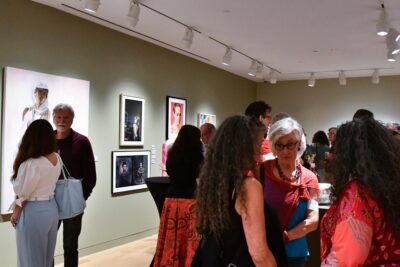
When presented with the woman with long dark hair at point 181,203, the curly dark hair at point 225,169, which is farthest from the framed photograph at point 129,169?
the curly dark hair at point 225,169

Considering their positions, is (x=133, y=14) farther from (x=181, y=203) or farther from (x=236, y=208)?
(x=236, y=208)

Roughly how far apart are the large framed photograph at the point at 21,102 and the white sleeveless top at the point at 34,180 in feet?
3.64

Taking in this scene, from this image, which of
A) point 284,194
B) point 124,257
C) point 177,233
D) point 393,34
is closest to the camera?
point 284,194

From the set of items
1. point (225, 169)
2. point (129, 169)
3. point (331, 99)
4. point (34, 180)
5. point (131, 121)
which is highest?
point (331, 99)

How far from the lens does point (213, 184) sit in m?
1.56

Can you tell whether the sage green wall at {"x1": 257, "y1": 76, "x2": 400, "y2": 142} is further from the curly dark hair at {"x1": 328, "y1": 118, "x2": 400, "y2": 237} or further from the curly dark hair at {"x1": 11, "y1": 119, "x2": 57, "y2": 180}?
the curly dark hair at {"x1": 328, "y1": 118, "x2": 400, "y2": 237}

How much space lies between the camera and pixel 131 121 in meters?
5.52

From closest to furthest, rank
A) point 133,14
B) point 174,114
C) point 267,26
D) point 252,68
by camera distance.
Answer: point 133,14, point 267,26, point 174,114, point 252,68

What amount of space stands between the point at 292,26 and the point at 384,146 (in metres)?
3.97

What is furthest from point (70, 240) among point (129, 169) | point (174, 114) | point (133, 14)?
point (174, 114)

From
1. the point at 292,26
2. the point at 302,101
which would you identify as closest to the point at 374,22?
the point at 292,26

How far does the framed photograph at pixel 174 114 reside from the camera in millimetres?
6328

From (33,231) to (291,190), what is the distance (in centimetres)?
196

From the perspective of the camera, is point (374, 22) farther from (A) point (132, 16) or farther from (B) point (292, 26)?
(A) point (132, 16)
